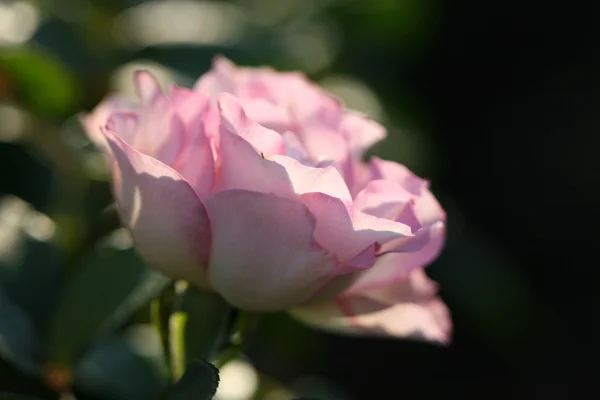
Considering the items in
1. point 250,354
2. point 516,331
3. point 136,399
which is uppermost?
point 136,399

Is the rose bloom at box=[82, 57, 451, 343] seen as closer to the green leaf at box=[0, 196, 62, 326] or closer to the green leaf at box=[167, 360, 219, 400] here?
the green leaf at box=[167, 360, 219, 400]

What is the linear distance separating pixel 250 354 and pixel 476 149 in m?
1.60

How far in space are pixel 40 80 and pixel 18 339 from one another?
0.25m

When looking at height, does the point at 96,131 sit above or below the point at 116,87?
above

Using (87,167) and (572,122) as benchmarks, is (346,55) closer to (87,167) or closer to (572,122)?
(87,167)

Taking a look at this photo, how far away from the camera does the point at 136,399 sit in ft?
1.74

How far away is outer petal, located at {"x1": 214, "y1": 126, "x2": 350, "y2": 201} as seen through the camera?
13.4 inches

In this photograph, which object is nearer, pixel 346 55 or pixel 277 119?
pixel 277 119

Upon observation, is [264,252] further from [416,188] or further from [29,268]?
[29,268]

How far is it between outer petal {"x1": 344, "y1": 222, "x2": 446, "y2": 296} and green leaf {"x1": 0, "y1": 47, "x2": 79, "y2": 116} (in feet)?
1.19

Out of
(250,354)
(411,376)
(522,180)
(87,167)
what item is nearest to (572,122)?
(522,180)

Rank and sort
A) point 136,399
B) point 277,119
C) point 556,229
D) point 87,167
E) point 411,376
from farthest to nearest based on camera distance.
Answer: point 556,229
point 411,376
point 87,167
point 136,399
point 277,119

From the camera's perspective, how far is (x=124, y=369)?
1.83 ft

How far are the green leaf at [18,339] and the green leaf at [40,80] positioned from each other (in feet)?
0.70
